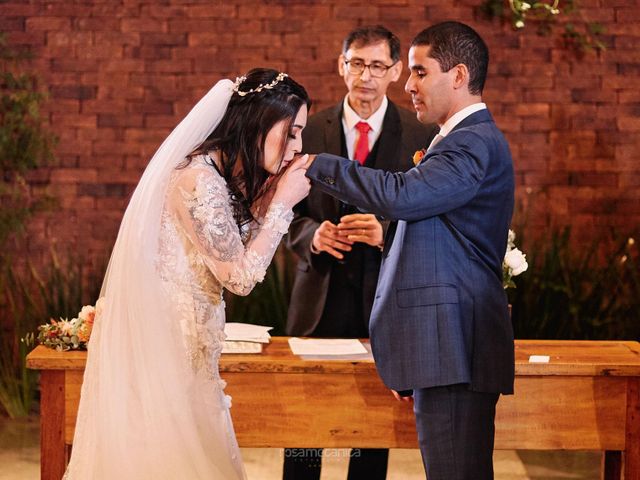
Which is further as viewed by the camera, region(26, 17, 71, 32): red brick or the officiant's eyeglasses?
region(26, 17, 71, 32): red brick

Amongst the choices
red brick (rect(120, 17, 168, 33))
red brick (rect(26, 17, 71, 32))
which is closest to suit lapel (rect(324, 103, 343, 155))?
red brick (rect(120, 17, 168, 33))

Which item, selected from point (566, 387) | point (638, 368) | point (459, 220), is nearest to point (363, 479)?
point (566, 387)

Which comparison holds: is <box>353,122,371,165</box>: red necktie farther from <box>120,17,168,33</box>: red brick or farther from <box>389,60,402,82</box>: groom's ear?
<box>120,17,168,33</box>: red brick

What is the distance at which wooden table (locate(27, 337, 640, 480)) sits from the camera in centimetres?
324

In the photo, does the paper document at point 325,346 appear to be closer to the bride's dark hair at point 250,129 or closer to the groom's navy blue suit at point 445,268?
the groom's navy blue suit at point 445,268

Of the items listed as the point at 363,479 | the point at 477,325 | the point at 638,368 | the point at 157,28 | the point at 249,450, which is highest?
the point at 157,28

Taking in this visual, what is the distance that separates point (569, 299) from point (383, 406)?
2.46m

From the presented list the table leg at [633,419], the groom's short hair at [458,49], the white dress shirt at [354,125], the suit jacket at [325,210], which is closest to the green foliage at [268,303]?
the suit jacket at [325,210]

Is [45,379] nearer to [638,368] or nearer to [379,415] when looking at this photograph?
[379,415]

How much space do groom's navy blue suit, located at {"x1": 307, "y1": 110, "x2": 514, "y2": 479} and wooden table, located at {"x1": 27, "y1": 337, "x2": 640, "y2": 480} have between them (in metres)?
0.62

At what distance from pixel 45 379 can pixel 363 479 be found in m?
1.29

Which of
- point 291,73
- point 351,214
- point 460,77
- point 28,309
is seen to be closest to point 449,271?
point 460,77

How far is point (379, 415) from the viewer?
328 cm

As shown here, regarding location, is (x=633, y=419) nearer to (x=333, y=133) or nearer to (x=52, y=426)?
(x=333, y=133)
